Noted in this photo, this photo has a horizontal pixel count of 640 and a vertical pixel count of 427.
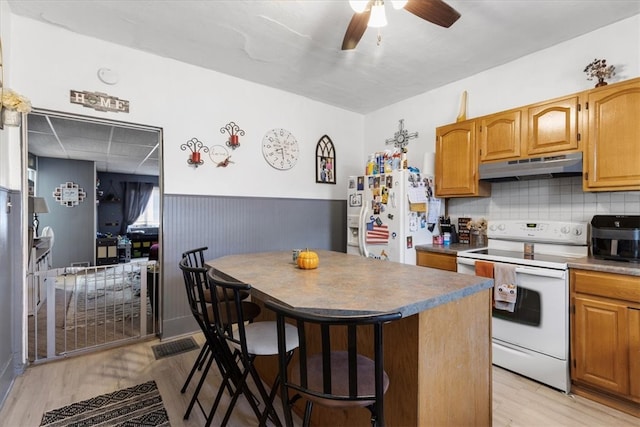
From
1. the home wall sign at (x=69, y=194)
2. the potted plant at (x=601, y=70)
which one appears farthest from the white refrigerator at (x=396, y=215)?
the home wall sign at (x=69, y=194)

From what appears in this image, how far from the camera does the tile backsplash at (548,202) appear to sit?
7.75ft

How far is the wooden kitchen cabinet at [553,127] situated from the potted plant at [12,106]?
359cm

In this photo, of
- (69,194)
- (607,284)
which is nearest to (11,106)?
(607,284)

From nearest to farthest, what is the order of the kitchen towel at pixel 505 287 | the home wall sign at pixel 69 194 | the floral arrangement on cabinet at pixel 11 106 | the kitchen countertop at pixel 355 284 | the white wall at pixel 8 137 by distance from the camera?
1. the kitchen countertop at pixel 355 284
2. the floral arrangement on cabinet at pixel 11 106
3. the white wall at pixel 8 137
4. the kitchen towel at pixel 505 287
5. the home wall sign at pixel 69 194

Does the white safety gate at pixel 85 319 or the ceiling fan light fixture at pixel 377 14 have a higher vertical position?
the ceiling fan light fixture at pixel 377 14

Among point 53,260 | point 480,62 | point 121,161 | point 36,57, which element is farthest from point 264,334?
point 121,161

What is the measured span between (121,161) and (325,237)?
14.0 feet

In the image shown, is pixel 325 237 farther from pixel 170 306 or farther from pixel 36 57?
pixel 36 57

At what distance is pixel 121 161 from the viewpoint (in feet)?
18.6

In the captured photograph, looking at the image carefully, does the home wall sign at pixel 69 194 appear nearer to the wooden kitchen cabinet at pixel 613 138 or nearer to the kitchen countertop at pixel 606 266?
the kitchen countertop at pixel 606 266

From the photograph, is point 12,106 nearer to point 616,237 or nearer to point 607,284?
point 607,284

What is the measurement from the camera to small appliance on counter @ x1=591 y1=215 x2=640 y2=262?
207 centimetres

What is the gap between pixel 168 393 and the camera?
206 centimetres

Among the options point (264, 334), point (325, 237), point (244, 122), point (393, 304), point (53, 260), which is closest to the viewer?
point (393, 304)
